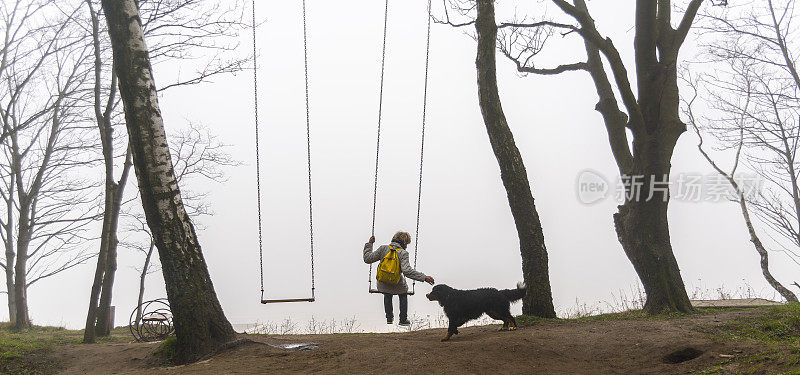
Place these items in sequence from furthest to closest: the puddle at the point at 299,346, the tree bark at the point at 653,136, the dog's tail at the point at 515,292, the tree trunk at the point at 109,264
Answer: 1. the tree trunk at the point at 109,264
2. the tree bark at the point at 653,136
3. the dog's tail at the point at 515,292
4. the puddle at the point at 299,346

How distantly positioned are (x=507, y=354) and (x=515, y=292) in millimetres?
1823

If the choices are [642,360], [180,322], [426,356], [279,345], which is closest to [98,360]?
[180,322]

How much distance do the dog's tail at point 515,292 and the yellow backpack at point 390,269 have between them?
1.55m

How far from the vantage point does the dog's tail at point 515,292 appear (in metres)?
7.96

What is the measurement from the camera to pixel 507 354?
6234mm

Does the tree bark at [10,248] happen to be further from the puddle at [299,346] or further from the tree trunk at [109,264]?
the puddle at [299,346]

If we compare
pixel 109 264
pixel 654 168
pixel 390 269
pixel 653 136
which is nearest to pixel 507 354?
pixel 390 269

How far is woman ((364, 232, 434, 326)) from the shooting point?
8492mm

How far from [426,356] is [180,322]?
3073mm

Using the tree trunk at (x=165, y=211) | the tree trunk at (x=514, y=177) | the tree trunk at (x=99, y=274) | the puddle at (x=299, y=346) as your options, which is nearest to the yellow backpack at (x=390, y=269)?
the puddle at (x=299, y=346)

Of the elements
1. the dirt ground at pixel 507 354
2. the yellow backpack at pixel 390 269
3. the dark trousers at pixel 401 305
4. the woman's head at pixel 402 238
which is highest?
the woman's head at pixel 402 238

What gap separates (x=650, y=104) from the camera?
962 cm

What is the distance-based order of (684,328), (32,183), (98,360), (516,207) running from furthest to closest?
1. (32,183)
2. (516,207)
3. (98,360)
4. (684,328)

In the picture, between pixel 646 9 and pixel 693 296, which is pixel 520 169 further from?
pixel 693 296
